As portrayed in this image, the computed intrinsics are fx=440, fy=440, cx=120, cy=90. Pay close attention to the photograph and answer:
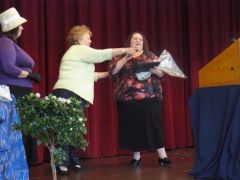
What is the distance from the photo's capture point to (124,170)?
3730 millimetres

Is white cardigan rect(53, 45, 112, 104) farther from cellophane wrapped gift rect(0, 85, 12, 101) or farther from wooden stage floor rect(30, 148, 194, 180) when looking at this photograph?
cellophane wrapped gift rect(0, 85, 12, 101)

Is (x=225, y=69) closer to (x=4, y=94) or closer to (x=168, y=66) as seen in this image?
(x=168, y=66)

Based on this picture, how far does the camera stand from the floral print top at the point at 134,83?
152 inches

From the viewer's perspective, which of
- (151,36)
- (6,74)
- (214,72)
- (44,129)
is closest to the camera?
(44,129)

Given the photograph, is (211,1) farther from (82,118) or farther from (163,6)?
(82,118)

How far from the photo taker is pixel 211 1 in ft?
18.9

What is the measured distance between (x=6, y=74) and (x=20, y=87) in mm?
140

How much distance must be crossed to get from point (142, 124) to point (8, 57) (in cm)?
136

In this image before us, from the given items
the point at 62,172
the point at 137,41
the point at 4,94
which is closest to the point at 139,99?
the point at 137,41

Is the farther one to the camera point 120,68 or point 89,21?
point 89,21

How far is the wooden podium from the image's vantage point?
9.23 feet

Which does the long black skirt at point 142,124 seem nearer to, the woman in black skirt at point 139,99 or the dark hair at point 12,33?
the woman in black skirt at point 139,99

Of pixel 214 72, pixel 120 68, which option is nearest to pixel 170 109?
pixel 120 68

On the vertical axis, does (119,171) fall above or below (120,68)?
below
